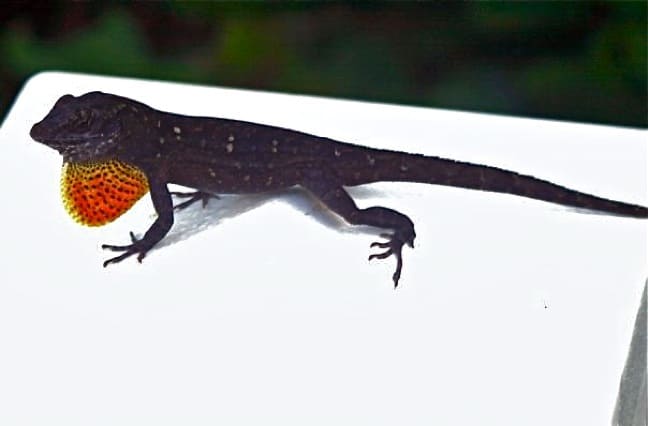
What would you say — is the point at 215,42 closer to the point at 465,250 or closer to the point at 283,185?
the point at 283,185

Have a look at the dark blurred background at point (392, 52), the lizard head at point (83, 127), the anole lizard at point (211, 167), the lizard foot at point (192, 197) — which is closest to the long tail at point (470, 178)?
the anole lizard at point (211, 167)

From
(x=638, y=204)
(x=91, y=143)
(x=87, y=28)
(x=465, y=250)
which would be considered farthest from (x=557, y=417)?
(x=87, y=28)

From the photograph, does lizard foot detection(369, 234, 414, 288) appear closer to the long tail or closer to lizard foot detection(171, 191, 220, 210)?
the long tail

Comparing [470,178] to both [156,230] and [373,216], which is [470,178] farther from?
[156,230]

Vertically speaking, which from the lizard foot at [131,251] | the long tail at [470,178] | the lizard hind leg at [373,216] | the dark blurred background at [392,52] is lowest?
the lizard foot at [131,251]

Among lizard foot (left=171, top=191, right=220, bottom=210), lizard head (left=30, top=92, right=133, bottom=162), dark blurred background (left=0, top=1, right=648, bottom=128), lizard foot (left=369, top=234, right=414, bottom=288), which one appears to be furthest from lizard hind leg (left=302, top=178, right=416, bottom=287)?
dark blurred background (left=0, top=1, right=648, bottom=128)

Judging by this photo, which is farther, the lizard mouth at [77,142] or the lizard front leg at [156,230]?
the lizard front leg at [156,230]

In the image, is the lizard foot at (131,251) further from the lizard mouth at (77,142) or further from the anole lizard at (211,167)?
the lizard mouth at (77,142)
